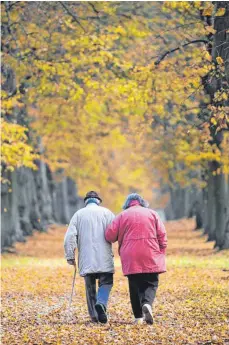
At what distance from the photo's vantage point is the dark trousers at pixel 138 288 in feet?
39.6

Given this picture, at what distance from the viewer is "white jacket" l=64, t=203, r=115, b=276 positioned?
1222 cm

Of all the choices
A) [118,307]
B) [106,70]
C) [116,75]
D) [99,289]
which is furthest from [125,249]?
[106,70]

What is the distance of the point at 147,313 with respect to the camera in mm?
11836

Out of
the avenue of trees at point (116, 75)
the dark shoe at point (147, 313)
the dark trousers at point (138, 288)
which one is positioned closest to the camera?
the dark shoe at point (147, 313)

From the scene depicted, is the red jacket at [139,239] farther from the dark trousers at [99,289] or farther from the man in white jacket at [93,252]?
the dark trousers at [99,289]

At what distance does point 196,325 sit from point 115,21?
710 inches

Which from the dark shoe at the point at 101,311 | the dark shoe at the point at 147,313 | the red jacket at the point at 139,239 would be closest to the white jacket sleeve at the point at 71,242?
the red jacket at the point at 139,239

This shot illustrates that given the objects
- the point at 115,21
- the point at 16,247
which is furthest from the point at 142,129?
the point at 16,247

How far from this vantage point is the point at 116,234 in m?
12.2

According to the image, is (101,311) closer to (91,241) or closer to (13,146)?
(91,241)

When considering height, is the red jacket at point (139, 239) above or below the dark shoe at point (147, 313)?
above

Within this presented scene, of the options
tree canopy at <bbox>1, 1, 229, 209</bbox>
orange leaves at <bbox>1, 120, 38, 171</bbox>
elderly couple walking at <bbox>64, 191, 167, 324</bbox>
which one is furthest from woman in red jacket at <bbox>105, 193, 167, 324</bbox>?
orange leaves at <bbox>1, 120, 38, 171</bbox>

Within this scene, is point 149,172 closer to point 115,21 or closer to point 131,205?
point 115,21

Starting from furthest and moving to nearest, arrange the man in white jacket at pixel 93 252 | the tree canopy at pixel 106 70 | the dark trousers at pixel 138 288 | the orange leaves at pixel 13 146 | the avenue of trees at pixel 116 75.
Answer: the orange leaves at pixel 13 146
the tree canopy at pixel 106 70
the avenue of trees at pixel 116 75
the man in white jacket at pixel 93 252
the dark trousers at pixel 138 288
